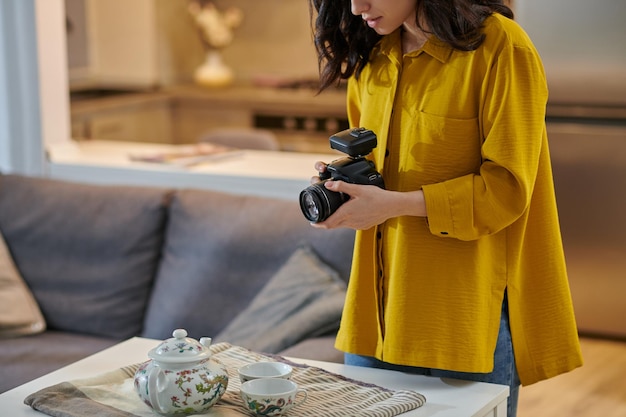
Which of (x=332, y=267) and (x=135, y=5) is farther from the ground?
(x=135, y=5)

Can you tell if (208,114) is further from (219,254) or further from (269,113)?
(219,254)

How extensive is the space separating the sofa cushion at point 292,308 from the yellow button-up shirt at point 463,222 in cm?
68

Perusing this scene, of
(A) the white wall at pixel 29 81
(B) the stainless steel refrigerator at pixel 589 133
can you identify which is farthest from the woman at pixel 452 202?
(B) the stainless steel refrigerator at pixel 589 133

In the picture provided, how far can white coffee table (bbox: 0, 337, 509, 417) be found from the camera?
161 cm

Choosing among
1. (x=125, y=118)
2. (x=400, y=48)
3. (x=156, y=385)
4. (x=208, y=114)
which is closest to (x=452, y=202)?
(x=400, y=48)

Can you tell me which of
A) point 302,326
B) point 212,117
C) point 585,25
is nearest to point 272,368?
point 302,326

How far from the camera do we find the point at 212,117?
5.73 meters

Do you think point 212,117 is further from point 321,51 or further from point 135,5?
point 321,51

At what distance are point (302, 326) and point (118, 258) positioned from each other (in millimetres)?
765

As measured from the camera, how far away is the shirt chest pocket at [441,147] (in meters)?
1.62

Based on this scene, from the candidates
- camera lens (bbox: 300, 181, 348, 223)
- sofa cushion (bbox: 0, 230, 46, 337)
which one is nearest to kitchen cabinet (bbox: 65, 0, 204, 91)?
sofa cushion (bbox: 0, 230, 46, 337)

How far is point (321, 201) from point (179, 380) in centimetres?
36

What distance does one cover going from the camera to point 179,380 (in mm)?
1522

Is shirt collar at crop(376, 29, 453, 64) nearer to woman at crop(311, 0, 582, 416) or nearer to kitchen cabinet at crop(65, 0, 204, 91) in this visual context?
woman at crop(311, 0, 582, 416)
